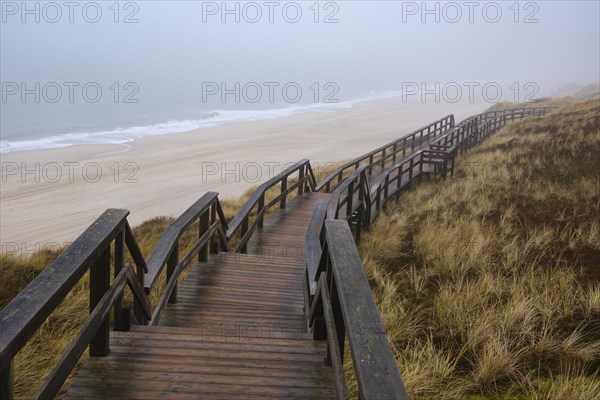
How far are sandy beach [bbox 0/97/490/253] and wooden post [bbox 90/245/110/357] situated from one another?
9922 mm

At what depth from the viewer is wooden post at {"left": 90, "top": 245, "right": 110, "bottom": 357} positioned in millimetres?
2809

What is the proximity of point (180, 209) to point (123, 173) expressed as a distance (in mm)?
9570

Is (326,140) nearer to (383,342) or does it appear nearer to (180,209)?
(180,209)

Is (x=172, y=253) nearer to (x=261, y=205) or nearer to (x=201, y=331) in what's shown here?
(x=201, y=331)

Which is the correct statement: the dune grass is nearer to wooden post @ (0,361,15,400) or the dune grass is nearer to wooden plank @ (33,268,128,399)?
wooden plank @ (33,268,128,399)

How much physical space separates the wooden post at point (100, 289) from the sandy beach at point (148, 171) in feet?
32.6

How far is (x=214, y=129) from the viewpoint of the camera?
5184 centimetres

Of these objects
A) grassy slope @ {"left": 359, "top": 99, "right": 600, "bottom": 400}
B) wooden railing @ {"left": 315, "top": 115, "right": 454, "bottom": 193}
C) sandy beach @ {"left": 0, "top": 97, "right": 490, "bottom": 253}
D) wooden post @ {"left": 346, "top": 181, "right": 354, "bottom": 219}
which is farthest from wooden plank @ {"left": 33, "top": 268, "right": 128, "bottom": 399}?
sandy beach @ {"left": 0, "top": 97, "right": 490, "bottom": 253}

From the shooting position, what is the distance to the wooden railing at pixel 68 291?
5.76 feet

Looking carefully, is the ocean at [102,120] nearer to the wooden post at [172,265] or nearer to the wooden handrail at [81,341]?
the wooden post at [172,265]

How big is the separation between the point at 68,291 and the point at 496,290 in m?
4.04

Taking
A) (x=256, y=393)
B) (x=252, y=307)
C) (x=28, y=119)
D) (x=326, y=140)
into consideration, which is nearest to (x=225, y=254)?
(x=252, y=307)

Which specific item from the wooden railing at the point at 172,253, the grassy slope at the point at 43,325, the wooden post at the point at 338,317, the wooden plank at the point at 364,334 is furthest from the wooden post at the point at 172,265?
the wooden plank at the point at 364,334

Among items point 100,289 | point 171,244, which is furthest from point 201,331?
point 100,289
